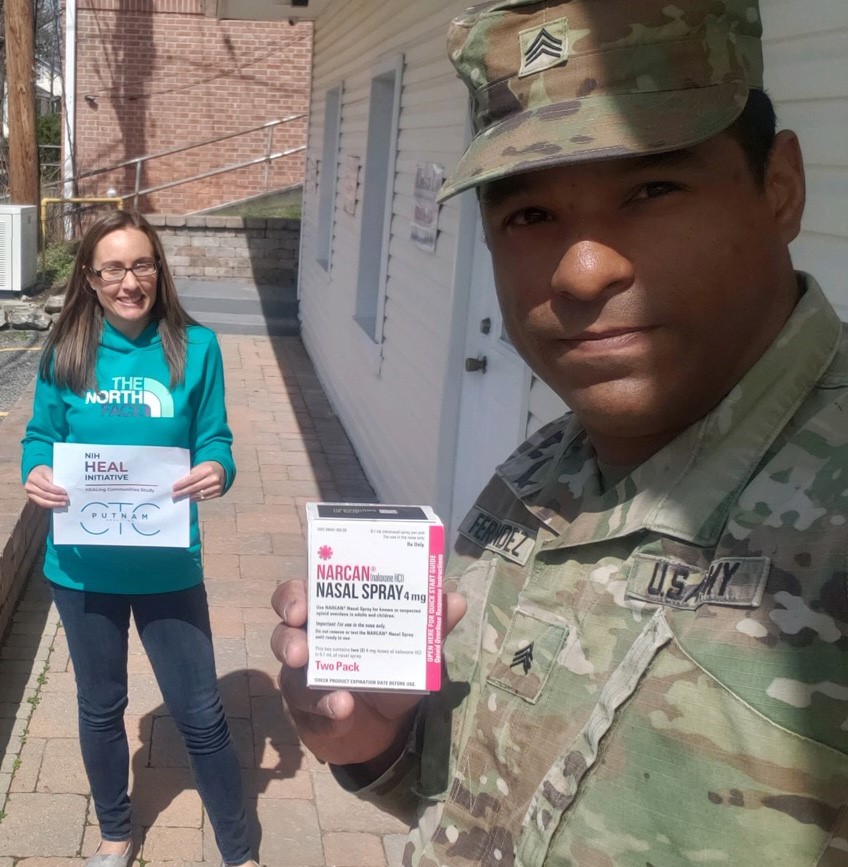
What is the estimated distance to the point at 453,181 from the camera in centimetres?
111

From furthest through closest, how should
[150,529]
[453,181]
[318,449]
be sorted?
[318,449]
[150,529]
[453,181]

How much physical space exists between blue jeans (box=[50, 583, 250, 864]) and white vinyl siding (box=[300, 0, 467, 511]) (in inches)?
86.8

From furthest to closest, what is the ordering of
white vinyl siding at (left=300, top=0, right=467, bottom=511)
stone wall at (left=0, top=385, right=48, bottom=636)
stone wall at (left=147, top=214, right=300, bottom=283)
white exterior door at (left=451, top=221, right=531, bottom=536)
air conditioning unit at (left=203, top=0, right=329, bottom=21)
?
stone wall at (left=147, top=214, right=300, bottom=283) < air conditioning unit at (left=203, top=0, right=329, bottom=21) < white vinyl siding at (left=300, top=0, right=467, bottom=511) < stone wall at (left=0, top=385, right=48, bottom=636) < white exterior door at (left=451, top=221, right=531, bottom=536)

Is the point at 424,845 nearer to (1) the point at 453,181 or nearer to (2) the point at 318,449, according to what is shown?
(1) the point at 453,181

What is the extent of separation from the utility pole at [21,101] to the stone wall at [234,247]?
6.89ft

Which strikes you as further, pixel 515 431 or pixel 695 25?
pixel 515 431

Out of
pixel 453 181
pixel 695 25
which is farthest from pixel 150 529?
pixel 695 25

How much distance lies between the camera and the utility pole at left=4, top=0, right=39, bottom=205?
13.0 metres

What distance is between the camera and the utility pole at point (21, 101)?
42.5ft

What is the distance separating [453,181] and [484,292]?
3479 mm

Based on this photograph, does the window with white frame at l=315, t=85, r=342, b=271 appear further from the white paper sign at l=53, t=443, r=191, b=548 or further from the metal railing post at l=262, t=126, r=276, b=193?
the metal railing post at l=262, t=126, r=276, b=193

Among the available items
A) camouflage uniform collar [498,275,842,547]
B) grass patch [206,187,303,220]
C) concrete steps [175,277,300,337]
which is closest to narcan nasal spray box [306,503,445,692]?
camouflage uniform collar [498,275,842,547]

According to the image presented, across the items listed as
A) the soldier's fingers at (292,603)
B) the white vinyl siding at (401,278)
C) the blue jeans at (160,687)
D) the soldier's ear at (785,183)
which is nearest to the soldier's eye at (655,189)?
the soldier's ear at (785,183)

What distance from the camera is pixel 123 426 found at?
2914 mm
